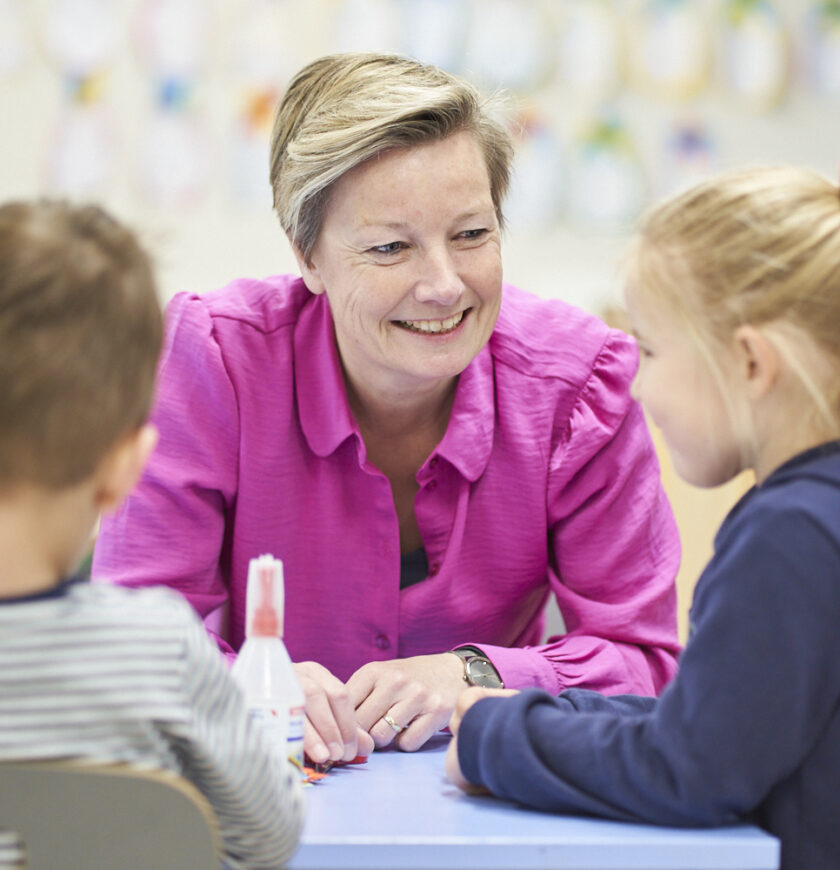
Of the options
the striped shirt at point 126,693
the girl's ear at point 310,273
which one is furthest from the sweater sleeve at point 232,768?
the girl's ear at point 310,273

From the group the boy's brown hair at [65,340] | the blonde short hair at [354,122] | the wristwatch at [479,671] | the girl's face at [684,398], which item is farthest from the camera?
the blonde short hair at [354,122]

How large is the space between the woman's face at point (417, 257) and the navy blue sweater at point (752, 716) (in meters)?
0.65

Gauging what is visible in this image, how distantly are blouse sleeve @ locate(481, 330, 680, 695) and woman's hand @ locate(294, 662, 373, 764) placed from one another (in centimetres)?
37

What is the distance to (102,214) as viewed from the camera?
0.84 m

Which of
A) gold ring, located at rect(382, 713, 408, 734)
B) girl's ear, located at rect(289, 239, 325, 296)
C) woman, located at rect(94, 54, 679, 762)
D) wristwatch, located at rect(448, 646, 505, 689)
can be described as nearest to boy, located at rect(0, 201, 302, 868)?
gold ring, located at rect(382, 713, 408, 734)

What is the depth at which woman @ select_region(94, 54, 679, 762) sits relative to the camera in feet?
4.91

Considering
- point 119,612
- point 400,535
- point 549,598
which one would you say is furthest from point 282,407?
point 119,612

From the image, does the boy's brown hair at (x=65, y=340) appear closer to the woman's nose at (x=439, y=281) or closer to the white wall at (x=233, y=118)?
the woman's nose at (x=439, y=281)

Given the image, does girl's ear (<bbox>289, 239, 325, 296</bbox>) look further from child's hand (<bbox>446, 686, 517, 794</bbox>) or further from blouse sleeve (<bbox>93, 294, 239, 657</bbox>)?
child's hand (<bbox>446, 686, 517, 794</bbox>)

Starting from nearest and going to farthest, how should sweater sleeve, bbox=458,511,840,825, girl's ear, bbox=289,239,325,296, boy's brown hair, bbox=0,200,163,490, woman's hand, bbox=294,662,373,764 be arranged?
boy's brown hair, bbox=0,200,163,490
sweater sleeve, bbox=458,511,840,825
woman's hand, bbox=294,662,373,764
girl's ear, bbox=289,239,325,296

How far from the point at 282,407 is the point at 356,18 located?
1.95 metres

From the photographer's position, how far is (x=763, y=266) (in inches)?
37.1

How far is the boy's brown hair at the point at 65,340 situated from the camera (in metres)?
0.76

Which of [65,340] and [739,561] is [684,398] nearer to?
[739,561]
